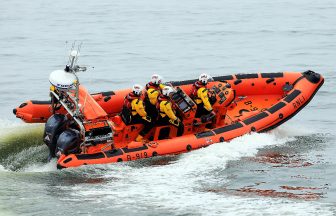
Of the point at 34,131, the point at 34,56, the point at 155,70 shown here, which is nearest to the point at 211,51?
the point at 155,70

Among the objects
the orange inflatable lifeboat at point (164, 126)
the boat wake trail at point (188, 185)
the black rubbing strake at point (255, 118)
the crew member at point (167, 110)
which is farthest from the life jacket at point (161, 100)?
the black rubbing strake at point (255, 118)

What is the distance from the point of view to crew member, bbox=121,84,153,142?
1362cm

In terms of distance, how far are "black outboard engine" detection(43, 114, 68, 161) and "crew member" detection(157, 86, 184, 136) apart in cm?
163

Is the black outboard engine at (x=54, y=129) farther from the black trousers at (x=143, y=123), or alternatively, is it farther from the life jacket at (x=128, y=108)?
the black trousers at (x=143, y=123)

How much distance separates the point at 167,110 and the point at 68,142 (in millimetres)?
1840

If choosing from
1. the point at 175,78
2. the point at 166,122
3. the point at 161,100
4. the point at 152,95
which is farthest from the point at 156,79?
the point at 175,78

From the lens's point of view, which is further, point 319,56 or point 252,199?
point 319,56

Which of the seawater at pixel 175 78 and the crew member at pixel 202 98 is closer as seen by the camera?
the seawater at pixel 175 78

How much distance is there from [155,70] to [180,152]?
9.94 meters

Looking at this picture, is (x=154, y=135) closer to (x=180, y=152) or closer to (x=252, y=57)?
(x=180, y=152)

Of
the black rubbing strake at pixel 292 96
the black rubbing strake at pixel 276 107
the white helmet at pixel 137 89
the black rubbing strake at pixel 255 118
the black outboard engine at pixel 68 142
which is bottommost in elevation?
the black outboard engine at pixel 68 142

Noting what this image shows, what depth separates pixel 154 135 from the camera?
14.1 meters

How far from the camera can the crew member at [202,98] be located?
560 inches

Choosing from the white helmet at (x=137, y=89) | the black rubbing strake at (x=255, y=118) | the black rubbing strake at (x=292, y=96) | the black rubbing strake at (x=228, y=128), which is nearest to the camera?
the white helmet at (x=137, y=89)
